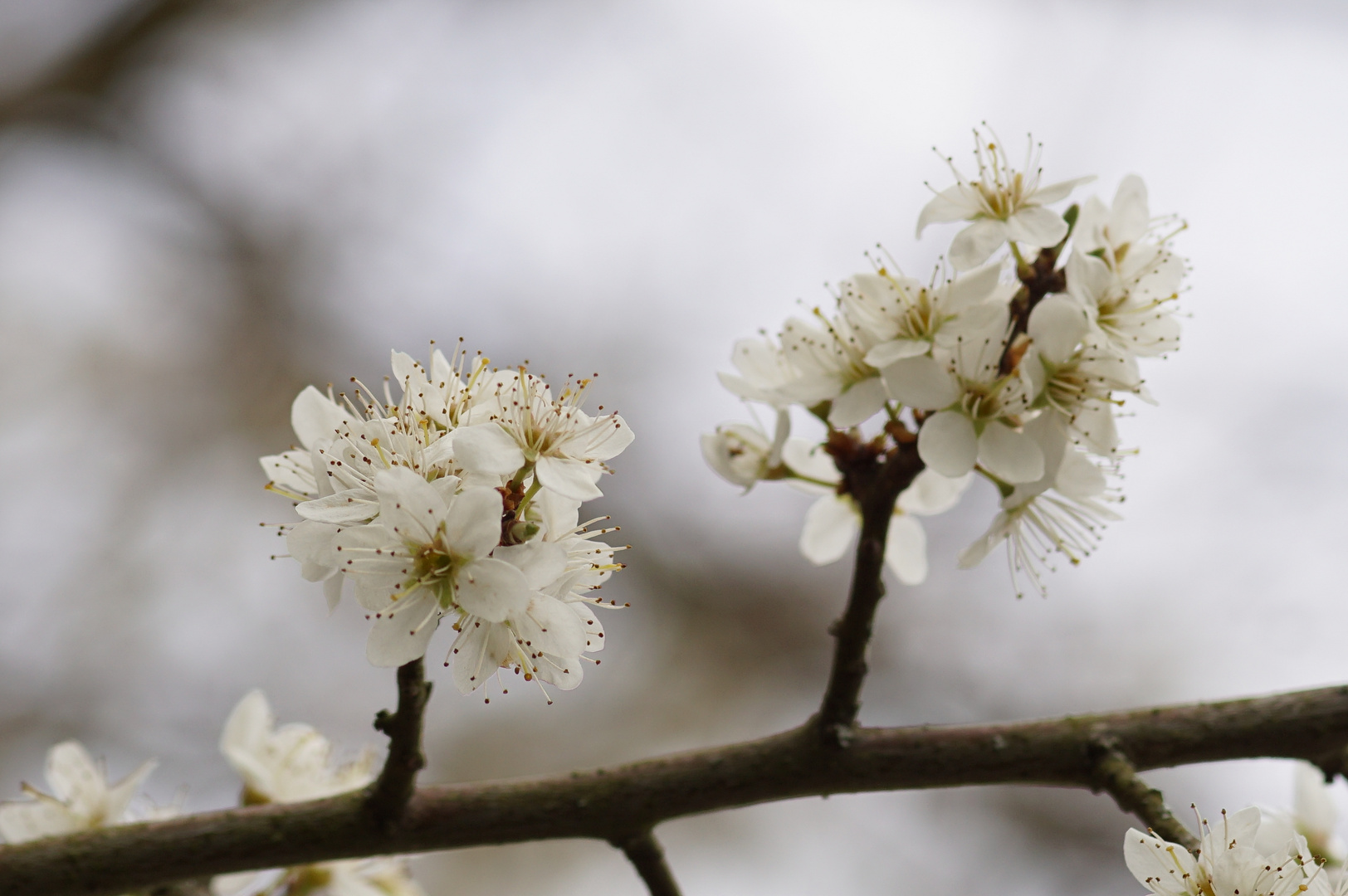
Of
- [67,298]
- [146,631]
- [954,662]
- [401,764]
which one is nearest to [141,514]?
[146,631]

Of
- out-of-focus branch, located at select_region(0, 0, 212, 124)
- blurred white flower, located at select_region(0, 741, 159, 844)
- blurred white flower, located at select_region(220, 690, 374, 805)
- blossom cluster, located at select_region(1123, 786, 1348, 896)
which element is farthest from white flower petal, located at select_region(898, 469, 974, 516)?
out-of-focus branch, located at select_region(0, 0, 212, 124)

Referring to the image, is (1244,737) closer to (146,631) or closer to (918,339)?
(918,339)

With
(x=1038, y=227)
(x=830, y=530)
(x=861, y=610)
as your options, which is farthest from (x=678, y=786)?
(x=1038, y=227)

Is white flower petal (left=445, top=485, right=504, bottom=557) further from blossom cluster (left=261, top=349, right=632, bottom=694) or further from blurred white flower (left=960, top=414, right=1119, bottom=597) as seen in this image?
blurred white flower (left=960, top=414, right=1119, bottom=597)

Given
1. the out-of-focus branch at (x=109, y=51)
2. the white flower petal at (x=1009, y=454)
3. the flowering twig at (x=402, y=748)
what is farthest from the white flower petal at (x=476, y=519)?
the out-of-focus branch at (x=109, y=51)

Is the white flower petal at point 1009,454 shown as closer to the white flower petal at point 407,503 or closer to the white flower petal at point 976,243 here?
the white flower petal at point 976,243

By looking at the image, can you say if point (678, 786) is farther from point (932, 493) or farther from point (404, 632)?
point (932, 493)
